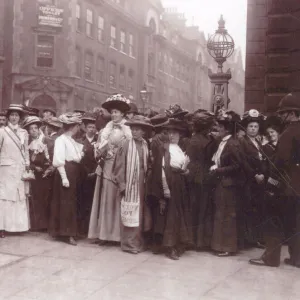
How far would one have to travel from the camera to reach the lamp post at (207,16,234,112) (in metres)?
10.9

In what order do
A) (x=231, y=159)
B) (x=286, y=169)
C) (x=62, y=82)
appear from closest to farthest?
(x=286, y=169), (x=231, y=159), (x=62, y=82)

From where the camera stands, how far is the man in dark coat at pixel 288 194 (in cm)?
625

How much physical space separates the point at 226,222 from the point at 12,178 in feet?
10.6

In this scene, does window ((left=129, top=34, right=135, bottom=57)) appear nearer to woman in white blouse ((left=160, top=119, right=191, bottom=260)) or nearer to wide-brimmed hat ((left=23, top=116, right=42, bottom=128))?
wide-brimmed hat ((left=23, top=116, right=42, bottom=128))

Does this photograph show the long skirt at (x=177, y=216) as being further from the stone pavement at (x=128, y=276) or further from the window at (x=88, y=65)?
the window at (x=88, y=65)

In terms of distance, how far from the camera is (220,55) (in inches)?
438

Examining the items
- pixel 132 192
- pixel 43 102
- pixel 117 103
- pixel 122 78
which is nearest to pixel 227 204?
pixel 132 192

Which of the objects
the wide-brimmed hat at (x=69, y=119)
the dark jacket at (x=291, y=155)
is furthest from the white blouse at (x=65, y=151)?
the dark jacket at (x=291, y=155)

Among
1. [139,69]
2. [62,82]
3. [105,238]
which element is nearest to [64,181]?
[105,238]

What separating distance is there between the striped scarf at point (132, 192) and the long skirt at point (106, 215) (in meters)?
0.35

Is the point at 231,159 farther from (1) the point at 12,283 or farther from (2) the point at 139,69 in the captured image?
(2) the point at 139,69

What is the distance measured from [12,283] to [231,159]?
121 inches

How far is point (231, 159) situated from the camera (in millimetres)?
6844

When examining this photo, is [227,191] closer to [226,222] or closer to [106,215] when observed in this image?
[226,222]
